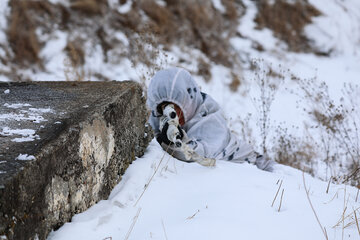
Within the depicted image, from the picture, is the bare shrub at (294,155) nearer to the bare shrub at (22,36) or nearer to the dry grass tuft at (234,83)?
the dry grass tuft at (234,83)

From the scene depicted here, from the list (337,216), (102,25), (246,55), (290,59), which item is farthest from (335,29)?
(337,216)

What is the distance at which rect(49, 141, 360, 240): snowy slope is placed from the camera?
1419 mm

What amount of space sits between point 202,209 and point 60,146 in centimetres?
66

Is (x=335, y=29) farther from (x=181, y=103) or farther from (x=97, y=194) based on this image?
(x=97, y=194)

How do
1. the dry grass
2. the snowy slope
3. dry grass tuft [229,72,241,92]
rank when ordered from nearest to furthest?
the snowy slope → dry grass tuft [229,72,241,92] → the dry grass

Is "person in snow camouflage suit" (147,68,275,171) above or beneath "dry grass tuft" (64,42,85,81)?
above

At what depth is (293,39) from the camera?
880cm

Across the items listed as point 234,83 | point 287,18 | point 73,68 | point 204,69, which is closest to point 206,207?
point 73,68

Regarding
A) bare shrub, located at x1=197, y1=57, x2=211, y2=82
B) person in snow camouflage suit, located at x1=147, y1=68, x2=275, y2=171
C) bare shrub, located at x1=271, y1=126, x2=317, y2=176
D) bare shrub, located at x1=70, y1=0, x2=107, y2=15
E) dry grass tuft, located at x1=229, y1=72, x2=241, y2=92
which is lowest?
dry grass tuft, located at x1=229, y1=72, x2=241, y2=92

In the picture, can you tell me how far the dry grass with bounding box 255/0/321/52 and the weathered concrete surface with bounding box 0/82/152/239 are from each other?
24.6 ft

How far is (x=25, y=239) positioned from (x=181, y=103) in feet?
4.94

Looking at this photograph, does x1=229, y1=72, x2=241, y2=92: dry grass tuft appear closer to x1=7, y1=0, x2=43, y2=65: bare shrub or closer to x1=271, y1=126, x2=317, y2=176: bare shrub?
x1=271, y1=126, x2=317, y2=176: bare shrub

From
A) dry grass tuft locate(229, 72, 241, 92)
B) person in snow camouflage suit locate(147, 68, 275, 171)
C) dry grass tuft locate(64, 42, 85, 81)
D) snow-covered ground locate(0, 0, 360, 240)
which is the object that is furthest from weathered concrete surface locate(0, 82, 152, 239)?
dry grass tuft locate(229, 72, 241, 92)

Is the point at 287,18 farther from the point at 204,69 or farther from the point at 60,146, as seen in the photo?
the point at 60,146
